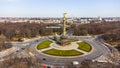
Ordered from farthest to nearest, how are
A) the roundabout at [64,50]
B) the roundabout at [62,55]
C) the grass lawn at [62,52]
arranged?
the roundabout at [64,50] → the grass lawn at [62,52] → the roundabout at [62,55]

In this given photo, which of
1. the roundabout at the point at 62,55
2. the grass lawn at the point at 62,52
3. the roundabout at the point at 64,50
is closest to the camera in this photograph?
the roundabout at the point at 62,55

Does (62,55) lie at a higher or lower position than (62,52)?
lower

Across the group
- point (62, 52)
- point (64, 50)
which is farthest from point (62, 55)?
point (64, 50)

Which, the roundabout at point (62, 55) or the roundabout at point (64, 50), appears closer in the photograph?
the roundabout at point (62, 55)

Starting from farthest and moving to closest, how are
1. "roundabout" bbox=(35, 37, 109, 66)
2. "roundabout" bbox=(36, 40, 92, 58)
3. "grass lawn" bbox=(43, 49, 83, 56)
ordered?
"roundabout" bbox=(36, 40, 92, 58)
"grass lawn" bbox=(43, 49, 83, 56)
"roundabout" bbox=(35, 37, 109, 66)

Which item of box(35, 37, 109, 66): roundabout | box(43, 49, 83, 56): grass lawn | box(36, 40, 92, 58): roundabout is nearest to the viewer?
box(35, 37, 109, 66): roundabout

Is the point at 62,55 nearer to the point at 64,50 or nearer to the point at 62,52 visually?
the point at 62,52

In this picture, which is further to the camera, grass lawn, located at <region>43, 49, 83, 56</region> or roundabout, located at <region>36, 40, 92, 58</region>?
roundabout, located at <region>36, 40, 92, 58</region>

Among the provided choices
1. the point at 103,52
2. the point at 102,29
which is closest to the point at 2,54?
the point at 103,52

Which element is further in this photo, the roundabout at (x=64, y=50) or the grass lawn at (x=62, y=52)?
the roundabout at (x=64, y=50)

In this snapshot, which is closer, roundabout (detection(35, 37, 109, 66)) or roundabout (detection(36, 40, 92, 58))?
roundabout (detection(35, 37, 109, 66))

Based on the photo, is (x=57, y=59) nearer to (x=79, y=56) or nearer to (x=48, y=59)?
(x=48, y=59)
